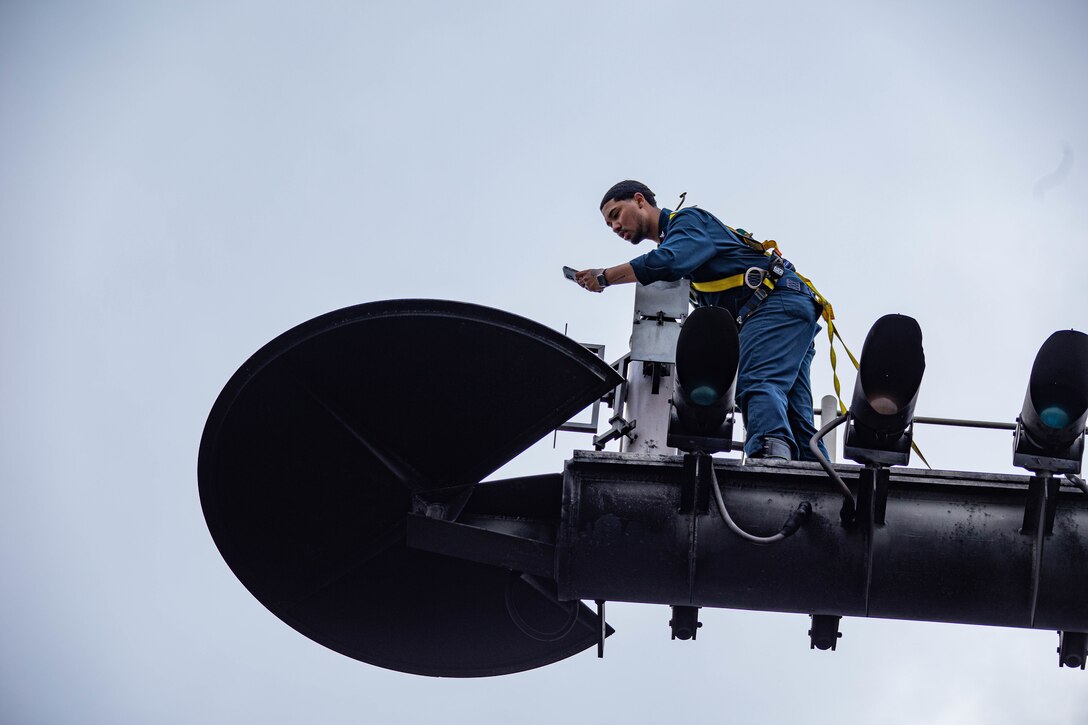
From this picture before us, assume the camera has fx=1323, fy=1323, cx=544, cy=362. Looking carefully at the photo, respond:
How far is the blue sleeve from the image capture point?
695 centimetres

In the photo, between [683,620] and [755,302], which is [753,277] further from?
[683,620]

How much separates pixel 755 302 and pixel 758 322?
134 millimetres

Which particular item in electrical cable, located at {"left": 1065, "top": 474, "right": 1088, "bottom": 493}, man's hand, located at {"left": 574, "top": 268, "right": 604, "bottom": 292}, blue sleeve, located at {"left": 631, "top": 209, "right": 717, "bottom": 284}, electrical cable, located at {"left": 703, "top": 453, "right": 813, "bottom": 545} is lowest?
electrical cable, located at {"left": 703, "top": 453, "right": 813, "bottom": 545}

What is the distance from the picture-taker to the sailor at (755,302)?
681 centimetres

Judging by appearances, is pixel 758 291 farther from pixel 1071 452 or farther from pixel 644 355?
pixel 1071 452

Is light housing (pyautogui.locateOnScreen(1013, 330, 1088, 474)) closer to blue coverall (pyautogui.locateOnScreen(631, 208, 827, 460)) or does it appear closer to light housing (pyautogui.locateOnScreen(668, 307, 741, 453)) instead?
light housing (pyautogui.locateOnScreen(668, 307, 741, 453))

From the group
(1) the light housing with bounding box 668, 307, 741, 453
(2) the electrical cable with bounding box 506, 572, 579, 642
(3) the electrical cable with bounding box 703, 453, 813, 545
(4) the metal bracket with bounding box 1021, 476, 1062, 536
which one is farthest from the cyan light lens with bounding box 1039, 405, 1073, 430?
(2) the electrical cable with bounding box 506, 572, 579, 642

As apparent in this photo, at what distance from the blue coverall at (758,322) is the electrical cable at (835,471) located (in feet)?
4.70

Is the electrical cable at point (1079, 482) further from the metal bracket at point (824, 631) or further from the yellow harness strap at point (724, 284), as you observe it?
the yellow harness strap at point (724, 284)

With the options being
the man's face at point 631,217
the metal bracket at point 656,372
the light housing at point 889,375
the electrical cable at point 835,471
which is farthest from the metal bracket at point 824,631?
the man's face at point 631,217

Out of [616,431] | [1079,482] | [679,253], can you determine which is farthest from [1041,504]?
[616,431]

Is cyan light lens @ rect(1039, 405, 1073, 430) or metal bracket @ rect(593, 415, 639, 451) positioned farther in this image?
metal bracket @ rect(593, 415, 639, 451)

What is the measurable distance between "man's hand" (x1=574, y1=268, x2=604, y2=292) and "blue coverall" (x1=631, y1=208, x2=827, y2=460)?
0.83 feet

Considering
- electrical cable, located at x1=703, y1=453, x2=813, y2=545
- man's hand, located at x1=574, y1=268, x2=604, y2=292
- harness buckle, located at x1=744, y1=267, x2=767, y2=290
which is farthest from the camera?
harness buckle, located at x1=744, y1=267, x2=767, y2=290
